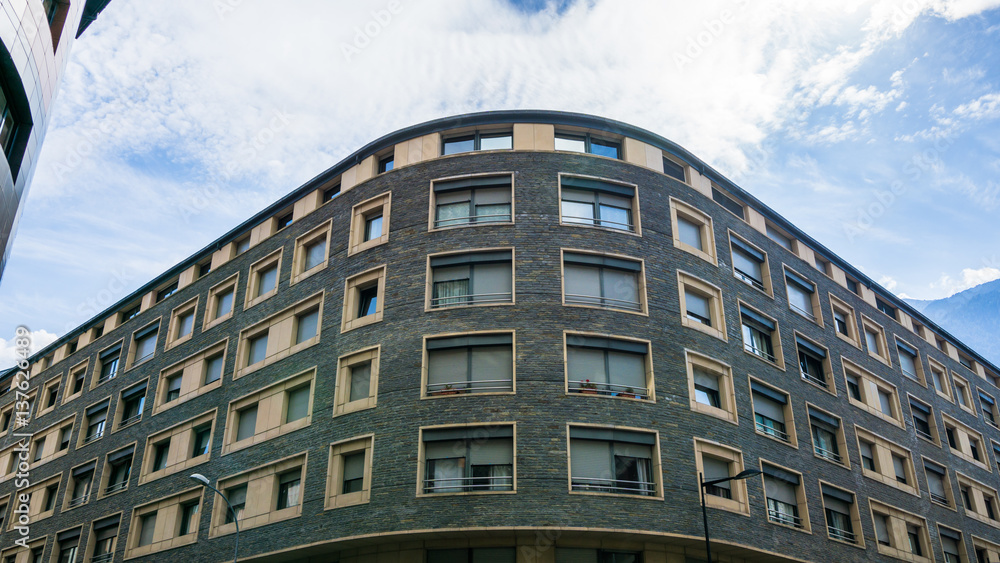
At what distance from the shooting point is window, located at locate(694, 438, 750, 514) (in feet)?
83.8

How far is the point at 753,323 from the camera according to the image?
31422 millimetres

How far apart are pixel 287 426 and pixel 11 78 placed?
14.2 metres

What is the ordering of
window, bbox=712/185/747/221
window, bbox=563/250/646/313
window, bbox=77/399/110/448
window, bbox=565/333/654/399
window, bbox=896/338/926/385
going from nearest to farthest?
1. window, bbox=565/333/654/399
2. window, bbox=563/250/646/313
3. window, bbox=712/185/747/221
4. window, bbox=77/399/110/448
5. window, bbox=896/338/926/385

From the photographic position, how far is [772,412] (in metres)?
30.2

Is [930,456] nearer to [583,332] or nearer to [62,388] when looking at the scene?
[583,332]

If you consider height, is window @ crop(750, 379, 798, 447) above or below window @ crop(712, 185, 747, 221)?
below

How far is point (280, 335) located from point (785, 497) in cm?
2035

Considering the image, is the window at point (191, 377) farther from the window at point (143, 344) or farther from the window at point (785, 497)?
the window at point (785, 497)

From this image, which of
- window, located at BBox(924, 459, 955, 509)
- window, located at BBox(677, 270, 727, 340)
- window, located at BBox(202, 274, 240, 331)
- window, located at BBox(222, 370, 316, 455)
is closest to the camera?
window, located at BBox(677, 270, 727, 340)

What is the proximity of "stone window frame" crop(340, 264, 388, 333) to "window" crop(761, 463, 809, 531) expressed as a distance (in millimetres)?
14750

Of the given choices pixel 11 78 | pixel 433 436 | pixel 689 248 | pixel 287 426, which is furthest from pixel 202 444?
pixel 689 248

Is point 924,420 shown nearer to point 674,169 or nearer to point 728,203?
point 728,203

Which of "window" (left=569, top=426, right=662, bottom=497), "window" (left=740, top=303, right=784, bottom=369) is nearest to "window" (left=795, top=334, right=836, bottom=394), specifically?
"window" (left=740, top=303, right=784, bottom=369)

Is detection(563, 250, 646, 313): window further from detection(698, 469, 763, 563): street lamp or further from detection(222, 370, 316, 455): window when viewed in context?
detection(222, 370, 316, 455): window
